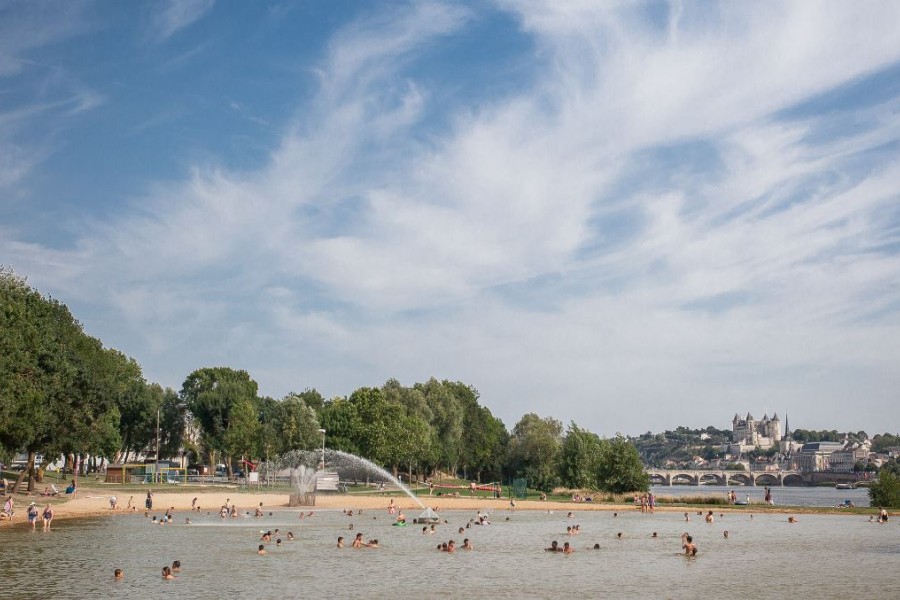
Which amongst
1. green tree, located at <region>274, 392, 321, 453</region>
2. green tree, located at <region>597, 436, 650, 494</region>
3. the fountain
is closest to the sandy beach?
green tree, located at <region>597, 436, 650, 494</region>

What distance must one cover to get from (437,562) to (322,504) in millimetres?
52494

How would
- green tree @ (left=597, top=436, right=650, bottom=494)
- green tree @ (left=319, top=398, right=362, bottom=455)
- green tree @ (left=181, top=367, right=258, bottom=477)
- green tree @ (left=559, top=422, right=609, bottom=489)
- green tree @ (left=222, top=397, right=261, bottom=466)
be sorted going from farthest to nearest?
green tree @ (left=181, top=367, right=258, bottom=477) < green tree @ (left=319, top=398, right=362, bottom=455) < green tree @ (left=222, top=397, right=261, bottom=466) < green tree @ (left=559, top=422, right=609, bottom=489) < green tree @ (left=597, top=436, right=650, bottom=494)

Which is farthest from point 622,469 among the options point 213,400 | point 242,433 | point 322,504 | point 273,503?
point 213,400

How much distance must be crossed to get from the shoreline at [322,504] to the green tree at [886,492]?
1.47m

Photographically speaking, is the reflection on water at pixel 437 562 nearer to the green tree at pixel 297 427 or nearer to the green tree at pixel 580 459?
the green tree at pixel 580 459

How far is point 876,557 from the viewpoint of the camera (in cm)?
5466

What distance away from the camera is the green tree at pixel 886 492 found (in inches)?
3964

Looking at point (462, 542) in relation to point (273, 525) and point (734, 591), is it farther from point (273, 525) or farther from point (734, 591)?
point (734, 591)

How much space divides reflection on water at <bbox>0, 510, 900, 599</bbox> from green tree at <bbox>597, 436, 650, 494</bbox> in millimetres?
35494

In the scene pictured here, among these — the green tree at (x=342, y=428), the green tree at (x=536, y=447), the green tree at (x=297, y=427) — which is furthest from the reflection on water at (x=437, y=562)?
the green tree at (x=536, y=447)

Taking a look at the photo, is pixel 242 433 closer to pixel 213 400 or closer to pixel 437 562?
pixel 213 400

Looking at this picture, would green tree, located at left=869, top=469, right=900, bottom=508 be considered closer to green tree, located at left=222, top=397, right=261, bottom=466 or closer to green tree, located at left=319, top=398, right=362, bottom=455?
green tree, located at left=319, top=398, right=362, bottom=455

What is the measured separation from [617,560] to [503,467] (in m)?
132

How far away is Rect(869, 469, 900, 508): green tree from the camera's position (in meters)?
101
